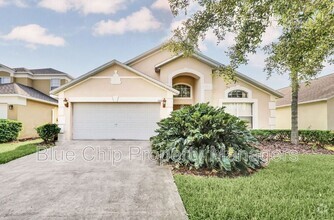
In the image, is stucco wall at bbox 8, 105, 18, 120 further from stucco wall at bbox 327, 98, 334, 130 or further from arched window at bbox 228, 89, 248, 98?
stucco wall at bbox 327, 98, 334, 130

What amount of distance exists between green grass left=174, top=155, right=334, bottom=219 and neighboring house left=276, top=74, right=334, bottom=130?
1166 centimetres

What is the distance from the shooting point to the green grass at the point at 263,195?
397cm

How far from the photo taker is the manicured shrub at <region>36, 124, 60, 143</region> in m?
12.8

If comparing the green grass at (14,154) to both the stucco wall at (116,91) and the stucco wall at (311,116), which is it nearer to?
the stucco wall at (116,91)

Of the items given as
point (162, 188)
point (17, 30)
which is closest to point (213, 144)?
point (162, 188)

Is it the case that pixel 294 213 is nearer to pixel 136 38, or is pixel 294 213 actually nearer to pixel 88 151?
pixel 88 151

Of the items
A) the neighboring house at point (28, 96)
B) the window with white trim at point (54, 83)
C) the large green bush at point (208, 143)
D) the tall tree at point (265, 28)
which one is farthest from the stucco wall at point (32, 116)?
the large green bush at point (208, 143)

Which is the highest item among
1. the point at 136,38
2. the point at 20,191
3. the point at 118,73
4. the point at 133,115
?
the point at 136,38

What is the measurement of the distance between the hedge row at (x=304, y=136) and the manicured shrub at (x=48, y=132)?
37.9ft

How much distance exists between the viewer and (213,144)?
727 centimetres

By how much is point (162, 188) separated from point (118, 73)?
388 inches

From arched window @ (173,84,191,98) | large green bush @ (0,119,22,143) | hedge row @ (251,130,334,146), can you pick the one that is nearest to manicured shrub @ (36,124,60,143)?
large green bush @ (0,119,22,143)

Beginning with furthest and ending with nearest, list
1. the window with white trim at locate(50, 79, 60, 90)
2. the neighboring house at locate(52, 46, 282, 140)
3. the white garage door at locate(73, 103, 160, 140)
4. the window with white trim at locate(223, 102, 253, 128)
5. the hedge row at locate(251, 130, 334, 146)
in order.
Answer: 1. the window with white trim at locate(50, 79, 60, 90)
2. the window with white trim at locate(223, 102, 253, 128)
3. the white garage door at locate(73, 103, 160, 140)
4. the neighboring house at locate(52, 46, 282, 140)
5. the hedge row at locate(251, 130, 334, 146)

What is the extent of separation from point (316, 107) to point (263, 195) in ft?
52.9
